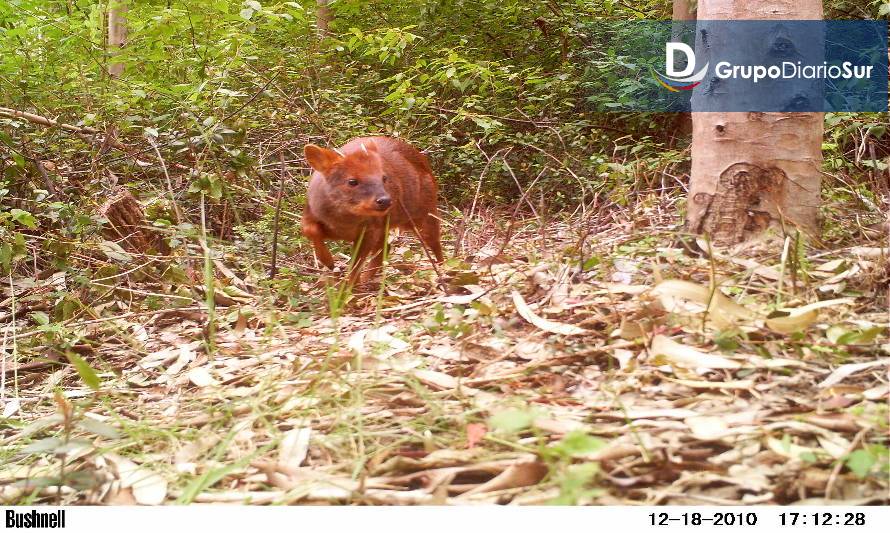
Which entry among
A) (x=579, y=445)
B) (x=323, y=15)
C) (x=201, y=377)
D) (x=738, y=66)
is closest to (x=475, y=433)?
(x=579, y=445)

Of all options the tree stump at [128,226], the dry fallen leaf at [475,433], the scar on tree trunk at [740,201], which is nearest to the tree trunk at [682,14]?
the scar on tree trunk at [740,201]

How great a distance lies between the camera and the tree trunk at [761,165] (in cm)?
386

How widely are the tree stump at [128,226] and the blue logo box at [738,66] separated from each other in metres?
3.65

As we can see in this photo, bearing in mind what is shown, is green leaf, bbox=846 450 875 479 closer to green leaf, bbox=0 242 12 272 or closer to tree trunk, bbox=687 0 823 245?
tree trunk, bbox=687 0 823 245

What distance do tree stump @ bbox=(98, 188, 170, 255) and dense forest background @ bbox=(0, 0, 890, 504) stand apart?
0.03 m

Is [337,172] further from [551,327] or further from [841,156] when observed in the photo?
[841,156]

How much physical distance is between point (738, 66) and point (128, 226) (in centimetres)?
399

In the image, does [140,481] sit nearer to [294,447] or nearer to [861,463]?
[294,447]

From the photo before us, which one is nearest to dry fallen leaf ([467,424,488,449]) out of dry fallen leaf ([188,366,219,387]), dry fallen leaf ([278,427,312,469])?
dry fallen leaf ([278,427,312,469])

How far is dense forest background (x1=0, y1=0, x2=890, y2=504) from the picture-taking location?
210 centimetres

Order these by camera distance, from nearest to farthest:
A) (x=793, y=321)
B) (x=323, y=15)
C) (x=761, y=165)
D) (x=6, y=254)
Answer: (x=793, y=321), (x=761, y=165), (x=6, y=254), (x=323, y=15)

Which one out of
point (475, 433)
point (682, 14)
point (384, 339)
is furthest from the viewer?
point (682, 14)

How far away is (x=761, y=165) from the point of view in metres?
3.88

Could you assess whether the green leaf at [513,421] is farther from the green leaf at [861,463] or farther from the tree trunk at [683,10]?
the tree trunk at [683,10]
